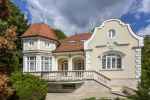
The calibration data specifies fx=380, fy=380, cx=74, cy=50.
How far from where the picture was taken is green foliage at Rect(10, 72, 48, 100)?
34475 mm

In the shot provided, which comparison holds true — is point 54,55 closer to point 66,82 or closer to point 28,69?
point 28,69

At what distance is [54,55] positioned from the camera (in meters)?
46.8

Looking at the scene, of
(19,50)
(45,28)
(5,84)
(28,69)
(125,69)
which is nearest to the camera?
(5,84)

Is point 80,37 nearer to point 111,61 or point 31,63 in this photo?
point 31,63

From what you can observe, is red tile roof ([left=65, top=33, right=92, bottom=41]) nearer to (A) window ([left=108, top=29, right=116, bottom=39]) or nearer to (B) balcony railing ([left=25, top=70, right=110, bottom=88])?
(A) window ([left=108, top=29, right=116, bottom=39])

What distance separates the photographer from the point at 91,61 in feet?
141

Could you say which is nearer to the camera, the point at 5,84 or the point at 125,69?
the point at 5,84

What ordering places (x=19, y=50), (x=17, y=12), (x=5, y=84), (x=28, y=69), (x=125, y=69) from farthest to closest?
1. (x=17, y=12)
2. (x=19, y=50)
3. (x=28, y=69)
4. (x=125, y=69)
5. (x=5, y=84)

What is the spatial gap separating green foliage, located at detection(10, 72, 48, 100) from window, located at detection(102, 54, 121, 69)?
7893 mm

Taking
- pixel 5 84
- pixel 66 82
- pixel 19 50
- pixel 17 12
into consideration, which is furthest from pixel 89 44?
pixel 5 84

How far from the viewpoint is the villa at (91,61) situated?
128 feet

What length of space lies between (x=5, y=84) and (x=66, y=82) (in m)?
20.1

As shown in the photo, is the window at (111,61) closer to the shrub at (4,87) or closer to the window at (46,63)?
the window at (46,63)

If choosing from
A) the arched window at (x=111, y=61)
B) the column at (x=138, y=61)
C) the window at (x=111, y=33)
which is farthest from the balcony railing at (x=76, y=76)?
the window at (x=111, y=33)
